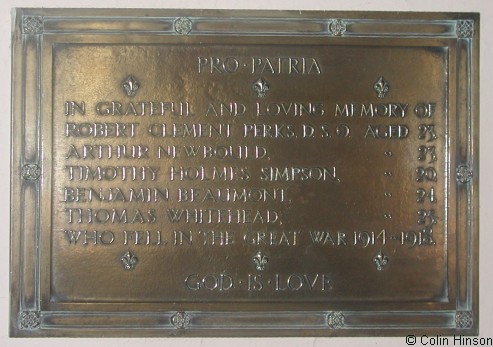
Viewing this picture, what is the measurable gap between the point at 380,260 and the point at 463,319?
44 cm

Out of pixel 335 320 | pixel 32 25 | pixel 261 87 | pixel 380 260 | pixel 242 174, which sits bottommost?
pixel 335 320

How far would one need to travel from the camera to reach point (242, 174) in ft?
8.31

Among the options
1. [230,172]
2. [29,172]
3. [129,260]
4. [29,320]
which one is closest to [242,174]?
[230,172]

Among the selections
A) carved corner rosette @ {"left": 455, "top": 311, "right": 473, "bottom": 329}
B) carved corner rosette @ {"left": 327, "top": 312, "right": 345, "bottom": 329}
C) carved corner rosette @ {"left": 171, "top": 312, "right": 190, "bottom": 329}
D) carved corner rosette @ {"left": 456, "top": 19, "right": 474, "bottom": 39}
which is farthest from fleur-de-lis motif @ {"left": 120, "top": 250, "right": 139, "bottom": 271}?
carved corner rosette @ {"left": 456, "top": 19, "right": 474, "bottom": 39}

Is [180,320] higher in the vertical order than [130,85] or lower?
lower

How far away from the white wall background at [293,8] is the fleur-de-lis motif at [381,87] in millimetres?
318

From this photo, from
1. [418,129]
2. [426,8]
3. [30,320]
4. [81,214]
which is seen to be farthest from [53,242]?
[426,8]

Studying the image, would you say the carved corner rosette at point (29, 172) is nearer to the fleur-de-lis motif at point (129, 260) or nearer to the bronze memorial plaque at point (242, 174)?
the bronze memorial plaque at point (242, 174)

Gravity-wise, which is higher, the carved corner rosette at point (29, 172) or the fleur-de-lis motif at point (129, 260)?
the carved corner rosette at point (29, 172)

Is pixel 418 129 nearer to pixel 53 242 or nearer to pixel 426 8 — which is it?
pixel 426 8

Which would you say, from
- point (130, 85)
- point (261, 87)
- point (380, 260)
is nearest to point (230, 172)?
point (261, 87)

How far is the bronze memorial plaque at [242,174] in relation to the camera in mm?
2514

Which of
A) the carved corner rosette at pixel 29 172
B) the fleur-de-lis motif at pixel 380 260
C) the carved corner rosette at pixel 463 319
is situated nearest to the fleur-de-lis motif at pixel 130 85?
the carved corner rosette at pixel 29 172

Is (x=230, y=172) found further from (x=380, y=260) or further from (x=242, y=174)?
(x=380, y=260)
